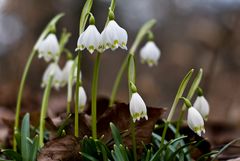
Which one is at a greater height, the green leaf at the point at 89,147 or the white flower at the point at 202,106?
the white flower at the point at 202,106

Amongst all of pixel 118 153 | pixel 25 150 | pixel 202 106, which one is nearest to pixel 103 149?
pixel 118 153

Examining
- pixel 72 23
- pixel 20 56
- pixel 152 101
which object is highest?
pixel 72 23

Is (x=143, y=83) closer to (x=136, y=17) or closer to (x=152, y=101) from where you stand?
(x=152, y=101)

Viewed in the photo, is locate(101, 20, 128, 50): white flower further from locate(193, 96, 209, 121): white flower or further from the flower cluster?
locate(193, 96, 209, 121): white flower

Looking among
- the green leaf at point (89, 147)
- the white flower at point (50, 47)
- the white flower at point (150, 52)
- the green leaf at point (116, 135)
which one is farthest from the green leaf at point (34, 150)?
the white flower at point (150, 52)

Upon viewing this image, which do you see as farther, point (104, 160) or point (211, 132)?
point (211, 132)

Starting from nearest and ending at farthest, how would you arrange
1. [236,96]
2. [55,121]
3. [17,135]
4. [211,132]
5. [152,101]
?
[17,135]
[55,121]
[211,132]
[236,96]
[152,101]

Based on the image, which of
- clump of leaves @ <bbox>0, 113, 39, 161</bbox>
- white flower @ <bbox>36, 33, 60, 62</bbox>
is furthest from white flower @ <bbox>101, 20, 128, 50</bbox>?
white flower @ <bbox>36, 33, 60, 62</bbox>

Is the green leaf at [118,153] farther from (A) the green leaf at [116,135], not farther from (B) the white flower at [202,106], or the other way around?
(B) the white flower at [202,106]

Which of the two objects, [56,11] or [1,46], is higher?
[56,11]

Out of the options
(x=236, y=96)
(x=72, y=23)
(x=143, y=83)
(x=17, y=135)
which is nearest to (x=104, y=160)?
(x=17, y=135)

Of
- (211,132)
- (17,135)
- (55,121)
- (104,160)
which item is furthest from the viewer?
(211,132)
